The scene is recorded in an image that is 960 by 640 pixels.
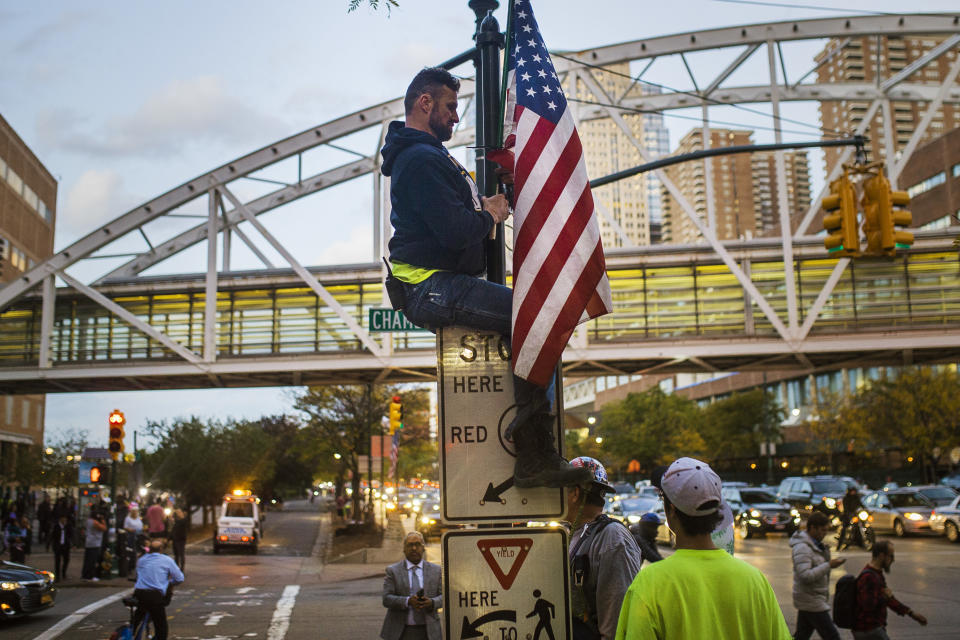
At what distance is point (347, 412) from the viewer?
4953 cm

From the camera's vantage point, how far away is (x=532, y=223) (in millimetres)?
4336

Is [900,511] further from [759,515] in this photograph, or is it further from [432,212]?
[432,212]

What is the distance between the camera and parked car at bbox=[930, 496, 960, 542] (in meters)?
27.8

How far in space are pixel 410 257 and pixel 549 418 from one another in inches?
38.1

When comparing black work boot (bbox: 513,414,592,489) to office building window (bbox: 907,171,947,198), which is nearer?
black work boot (bbox: 513,414,592,489)

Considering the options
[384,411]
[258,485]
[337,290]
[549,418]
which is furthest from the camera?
[258,485]

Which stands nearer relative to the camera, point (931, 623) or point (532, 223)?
point (532, 223)

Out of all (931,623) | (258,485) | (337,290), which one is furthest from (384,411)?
(931,623)

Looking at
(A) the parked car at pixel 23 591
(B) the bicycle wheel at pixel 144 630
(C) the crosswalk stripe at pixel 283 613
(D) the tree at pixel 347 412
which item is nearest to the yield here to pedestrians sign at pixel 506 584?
(B) the bicycle wheel at pixel 144 630

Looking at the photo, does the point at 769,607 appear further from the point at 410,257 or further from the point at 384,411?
the point at 384,411

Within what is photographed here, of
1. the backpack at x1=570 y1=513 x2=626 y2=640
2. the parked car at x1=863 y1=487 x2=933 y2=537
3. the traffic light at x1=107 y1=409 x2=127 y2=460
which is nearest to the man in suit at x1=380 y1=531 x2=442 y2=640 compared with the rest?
the backpack at x1=570 y1=513 x2=626 y2=640

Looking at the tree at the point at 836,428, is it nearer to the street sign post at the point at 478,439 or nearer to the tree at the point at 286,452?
the tree at the point at 286,452

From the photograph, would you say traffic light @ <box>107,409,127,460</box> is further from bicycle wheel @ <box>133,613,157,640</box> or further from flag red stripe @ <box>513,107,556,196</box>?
flag red stripe @ <box>513,107,556,196</box>

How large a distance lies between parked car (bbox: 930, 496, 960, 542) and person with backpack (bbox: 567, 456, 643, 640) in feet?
85.3
